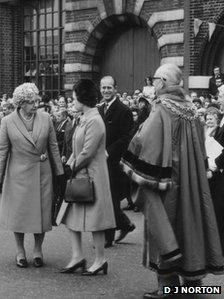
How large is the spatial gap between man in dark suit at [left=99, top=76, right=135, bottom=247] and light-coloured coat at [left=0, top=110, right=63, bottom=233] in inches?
42.4

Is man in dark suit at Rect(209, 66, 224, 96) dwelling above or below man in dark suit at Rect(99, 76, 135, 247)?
above

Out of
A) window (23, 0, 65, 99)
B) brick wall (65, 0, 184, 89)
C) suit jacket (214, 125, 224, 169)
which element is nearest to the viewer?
suit jacket (214, 125, 224, 169)

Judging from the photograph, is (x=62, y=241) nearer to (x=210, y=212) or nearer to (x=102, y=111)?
(x=102, y=111)

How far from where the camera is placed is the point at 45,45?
22344mm

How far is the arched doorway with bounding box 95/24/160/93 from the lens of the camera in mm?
19078

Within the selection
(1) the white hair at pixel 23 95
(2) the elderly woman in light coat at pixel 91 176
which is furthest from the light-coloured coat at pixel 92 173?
(1) the white hair at pixel 23 95

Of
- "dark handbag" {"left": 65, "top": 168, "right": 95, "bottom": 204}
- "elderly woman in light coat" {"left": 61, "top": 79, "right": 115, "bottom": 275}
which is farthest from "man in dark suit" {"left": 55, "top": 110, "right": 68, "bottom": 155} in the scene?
"dark handbag" {"left": 65, "top": 168, "right": 95, "bottom": 204}

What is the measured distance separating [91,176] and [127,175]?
2.85 feet

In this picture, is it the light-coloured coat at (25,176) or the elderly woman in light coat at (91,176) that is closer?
the elderly woman in light coat at (91,176)

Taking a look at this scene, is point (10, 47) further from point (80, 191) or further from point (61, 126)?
point (80, 191)

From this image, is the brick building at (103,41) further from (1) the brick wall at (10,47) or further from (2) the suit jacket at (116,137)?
(2) the suit jacket at (116,137)

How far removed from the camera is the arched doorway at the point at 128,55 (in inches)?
751

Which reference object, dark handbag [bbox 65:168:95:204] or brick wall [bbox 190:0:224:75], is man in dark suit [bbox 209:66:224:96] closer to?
brick wall [bbox 190:0:224:75]

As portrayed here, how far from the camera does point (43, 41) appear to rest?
2245cm
